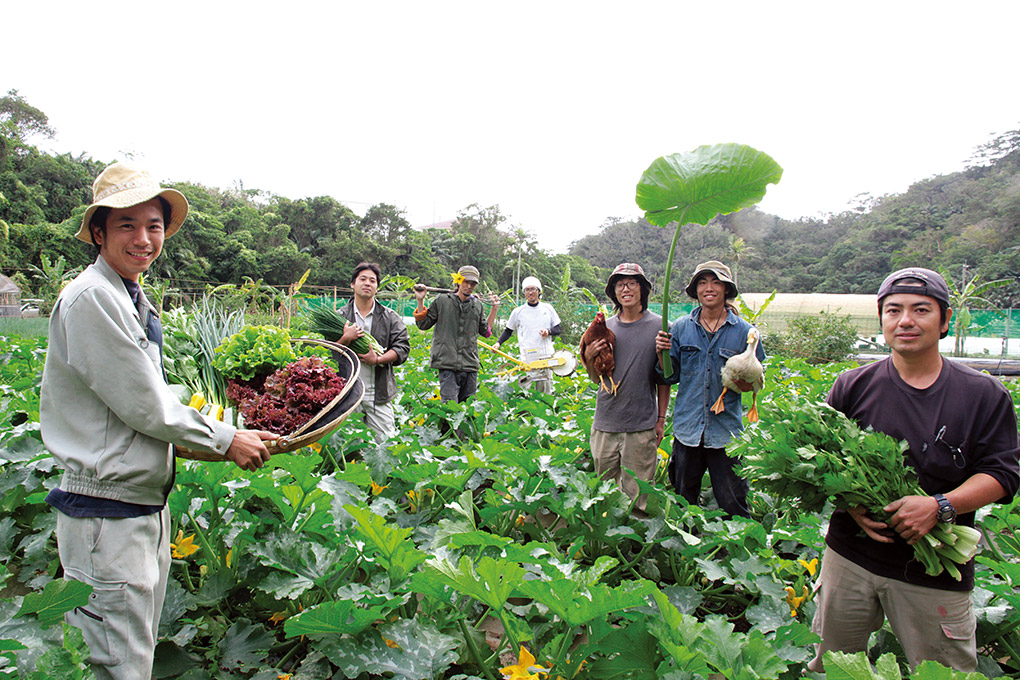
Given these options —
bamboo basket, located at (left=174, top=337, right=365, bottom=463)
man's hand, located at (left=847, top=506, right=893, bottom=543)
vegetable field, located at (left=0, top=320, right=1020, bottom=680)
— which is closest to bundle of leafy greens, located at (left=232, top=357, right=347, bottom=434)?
bamboo basket, located at (left=174, top=337, right=365, bottom=463)

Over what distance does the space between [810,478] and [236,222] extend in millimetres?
35757

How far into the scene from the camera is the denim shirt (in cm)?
370

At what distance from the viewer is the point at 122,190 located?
6.20 ft

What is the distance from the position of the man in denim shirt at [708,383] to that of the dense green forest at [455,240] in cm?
1264

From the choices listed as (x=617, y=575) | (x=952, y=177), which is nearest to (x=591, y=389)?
(x=617, y=575)

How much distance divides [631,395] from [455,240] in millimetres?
36964

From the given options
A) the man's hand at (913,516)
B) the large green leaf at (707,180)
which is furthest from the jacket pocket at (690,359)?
the man's hand at (913,516)

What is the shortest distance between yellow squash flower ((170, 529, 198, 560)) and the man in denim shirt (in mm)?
2771

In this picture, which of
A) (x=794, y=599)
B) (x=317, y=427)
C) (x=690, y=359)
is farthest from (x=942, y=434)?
(x=317, y=427)

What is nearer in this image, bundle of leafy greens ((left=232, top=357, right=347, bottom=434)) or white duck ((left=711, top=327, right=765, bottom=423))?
bundle of leafy greens ((left=232, top=357, right=347, bottom=434))

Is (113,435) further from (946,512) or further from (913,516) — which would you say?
(946,512)

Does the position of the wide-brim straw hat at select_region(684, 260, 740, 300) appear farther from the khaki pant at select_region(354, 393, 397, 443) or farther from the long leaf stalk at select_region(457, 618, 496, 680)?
the khaki pant at select_region(354, 393, 397, 443)

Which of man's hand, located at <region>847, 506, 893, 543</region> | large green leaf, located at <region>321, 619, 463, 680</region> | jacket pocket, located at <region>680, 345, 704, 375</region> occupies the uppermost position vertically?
jacket pocket, located at <region>680, 345, 704, 375</region>

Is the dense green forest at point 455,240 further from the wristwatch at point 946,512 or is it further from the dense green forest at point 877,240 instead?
the wristwatch at point 946,512
